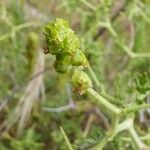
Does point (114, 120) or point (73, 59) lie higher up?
point (73, 59)

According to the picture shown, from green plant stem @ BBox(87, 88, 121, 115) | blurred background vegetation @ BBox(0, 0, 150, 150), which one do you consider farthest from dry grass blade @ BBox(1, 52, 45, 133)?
green plant stem @ BBox(87, 88, 121, 115)

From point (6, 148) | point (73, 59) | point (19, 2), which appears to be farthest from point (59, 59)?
point (19, 2)

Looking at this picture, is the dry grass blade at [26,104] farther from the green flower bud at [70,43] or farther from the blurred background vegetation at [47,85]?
the green flower bud at [70,43]

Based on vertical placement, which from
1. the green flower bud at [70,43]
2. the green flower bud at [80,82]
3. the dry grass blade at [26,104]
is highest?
the green flower bud at [70,43]

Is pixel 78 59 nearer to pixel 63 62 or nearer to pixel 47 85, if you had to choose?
pixel 63 62

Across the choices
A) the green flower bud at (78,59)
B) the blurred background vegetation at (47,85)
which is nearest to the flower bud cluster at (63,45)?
the green flower bud at (78,59)

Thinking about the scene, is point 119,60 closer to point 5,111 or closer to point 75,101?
point 75,101
